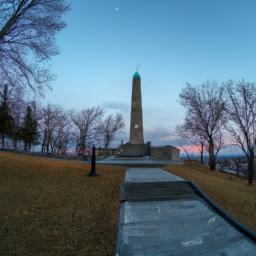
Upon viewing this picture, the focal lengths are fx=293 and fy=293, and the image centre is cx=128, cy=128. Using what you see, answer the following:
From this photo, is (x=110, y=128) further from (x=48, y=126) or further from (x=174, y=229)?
(x=174, y=229)

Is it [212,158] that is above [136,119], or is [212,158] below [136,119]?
below

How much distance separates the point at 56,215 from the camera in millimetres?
7371

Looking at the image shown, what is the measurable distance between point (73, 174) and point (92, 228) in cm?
664

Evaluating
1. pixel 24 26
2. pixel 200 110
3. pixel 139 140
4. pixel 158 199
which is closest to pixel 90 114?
pixel 139 140

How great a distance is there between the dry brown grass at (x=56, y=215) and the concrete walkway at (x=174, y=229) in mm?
494

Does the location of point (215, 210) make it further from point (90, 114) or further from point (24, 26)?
point (90, 114)

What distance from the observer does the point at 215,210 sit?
7281mm

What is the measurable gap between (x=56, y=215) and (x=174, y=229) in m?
3.04

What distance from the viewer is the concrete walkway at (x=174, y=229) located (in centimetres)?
A: 521

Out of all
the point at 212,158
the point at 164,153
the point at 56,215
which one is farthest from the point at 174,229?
the point at 212,158

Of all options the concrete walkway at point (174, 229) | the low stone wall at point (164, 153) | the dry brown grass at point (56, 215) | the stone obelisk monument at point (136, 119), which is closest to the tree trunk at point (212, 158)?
the low stone wall at point (164, 153)

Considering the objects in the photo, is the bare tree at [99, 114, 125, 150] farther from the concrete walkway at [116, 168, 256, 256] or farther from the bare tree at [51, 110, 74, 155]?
the concrete walkway at [116, 168, 256, 256]

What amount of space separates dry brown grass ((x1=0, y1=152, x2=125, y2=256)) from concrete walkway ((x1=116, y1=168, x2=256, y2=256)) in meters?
0.49

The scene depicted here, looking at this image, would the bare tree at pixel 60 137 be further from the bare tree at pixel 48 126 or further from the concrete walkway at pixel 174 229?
the concrete walkway at pixel 174 229
